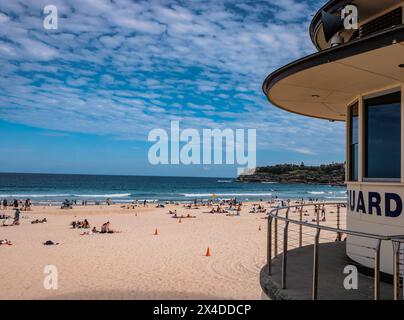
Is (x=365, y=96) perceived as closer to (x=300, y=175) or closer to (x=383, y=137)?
(x=383, y=137)

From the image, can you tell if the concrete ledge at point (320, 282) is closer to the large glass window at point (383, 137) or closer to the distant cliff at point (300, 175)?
the large glass window at point (383, 137)

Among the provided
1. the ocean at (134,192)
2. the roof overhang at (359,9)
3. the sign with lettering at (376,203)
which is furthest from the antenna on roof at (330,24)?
the ocean at (134,192)

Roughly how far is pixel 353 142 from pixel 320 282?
2.99 m

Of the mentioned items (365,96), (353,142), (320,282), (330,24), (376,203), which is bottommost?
(320,282)

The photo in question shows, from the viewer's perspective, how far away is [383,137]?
6133 millimetres

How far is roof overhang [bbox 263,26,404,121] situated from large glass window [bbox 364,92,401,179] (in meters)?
0.27

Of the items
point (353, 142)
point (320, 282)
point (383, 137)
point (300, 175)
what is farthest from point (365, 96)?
point (300, 175)

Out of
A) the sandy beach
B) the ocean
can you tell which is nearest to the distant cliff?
the ocean

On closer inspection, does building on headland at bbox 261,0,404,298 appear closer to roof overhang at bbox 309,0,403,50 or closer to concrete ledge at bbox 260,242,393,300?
roof overhang at bbox 309,0,403,50

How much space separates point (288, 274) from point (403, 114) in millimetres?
2899

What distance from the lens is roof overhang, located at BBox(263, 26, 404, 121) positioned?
442 centimetres

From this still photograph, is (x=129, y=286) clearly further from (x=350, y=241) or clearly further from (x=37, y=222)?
(x=37, y=222)
